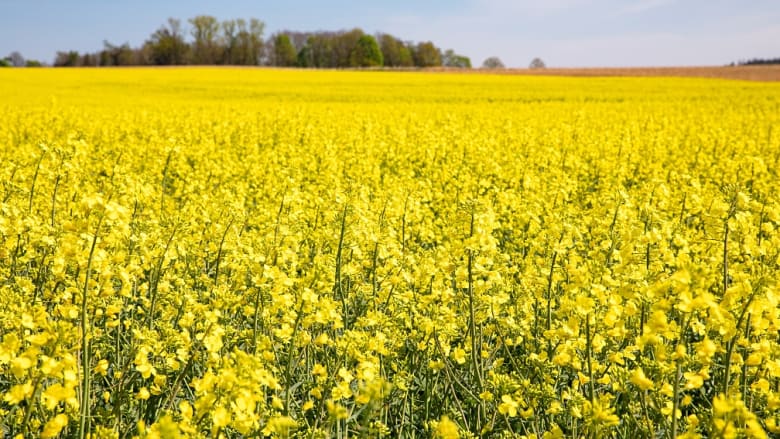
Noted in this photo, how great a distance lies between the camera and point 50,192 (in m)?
5.98

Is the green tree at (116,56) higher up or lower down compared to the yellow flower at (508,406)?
higher up

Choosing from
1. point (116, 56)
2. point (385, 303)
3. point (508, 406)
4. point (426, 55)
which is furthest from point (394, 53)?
point (508, 406)

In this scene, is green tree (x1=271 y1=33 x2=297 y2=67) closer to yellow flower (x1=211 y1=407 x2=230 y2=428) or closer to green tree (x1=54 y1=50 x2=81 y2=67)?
green tree (x1=54 y1=50 x2=81 y2=67)

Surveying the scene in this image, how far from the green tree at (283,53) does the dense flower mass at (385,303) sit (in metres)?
77.0

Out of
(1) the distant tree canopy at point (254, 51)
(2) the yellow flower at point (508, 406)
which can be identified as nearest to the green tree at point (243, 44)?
(1) the distant tree canopy at point (254, 51)

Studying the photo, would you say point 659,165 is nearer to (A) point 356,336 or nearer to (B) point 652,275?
(B) point 652,275

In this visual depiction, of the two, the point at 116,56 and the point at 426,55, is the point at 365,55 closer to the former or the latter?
the point at 426,55

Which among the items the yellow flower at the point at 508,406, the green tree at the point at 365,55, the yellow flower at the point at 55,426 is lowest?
the yellow flower at the point at 508,406

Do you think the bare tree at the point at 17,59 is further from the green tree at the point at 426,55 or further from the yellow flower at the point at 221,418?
the yellow flower at the point at 221,418

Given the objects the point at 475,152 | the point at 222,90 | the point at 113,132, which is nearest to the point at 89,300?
the point at 475,152

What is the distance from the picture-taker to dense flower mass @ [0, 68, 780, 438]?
234 cm

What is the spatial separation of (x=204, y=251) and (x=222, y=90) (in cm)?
2677

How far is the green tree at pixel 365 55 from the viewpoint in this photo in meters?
78.3

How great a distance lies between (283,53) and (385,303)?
85.7 metres
